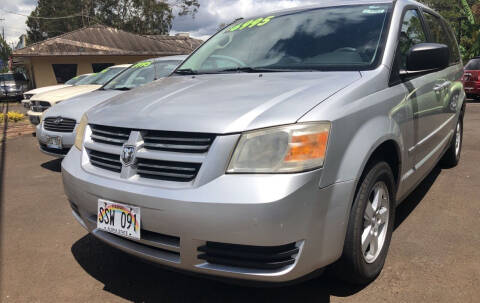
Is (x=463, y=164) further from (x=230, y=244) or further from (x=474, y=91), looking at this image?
(x=474, y=91)

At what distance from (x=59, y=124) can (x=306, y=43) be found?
3914 mm

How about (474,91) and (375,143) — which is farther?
(474,91)

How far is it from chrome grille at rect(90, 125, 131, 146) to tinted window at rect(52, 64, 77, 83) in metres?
22.7

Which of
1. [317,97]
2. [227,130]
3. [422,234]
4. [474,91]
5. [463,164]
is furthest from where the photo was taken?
[474,91]

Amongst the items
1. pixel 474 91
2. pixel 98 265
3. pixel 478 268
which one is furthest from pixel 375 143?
pixel 474 91

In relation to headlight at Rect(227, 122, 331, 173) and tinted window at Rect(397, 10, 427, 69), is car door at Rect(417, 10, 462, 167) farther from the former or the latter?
headlight at Rect(227, 122, 331, 173)

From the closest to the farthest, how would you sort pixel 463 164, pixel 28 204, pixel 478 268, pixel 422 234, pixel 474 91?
pixel 478 268 < pixel 422 234 < pixel 28 204 < pixel 463 164 < pixel 474 91

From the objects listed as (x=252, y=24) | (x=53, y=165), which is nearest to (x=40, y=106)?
(x=53, y=165)

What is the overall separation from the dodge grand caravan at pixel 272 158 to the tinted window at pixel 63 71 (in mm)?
22308

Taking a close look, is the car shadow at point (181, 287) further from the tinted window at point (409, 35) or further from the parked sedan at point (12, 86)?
the parked sedan at point (12, 86)

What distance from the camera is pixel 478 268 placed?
2.62m

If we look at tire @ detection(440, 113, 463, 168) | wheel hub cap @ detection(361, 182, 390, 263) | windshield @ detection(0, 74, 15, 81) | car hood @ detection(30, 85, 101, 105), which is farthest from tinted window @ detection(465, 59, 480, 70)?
windshield @ detection(0, 74, 15, 81)

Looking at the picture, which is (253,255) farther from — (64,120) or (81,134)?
(64,120)

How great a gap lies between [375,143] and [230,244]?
968 millimetres
